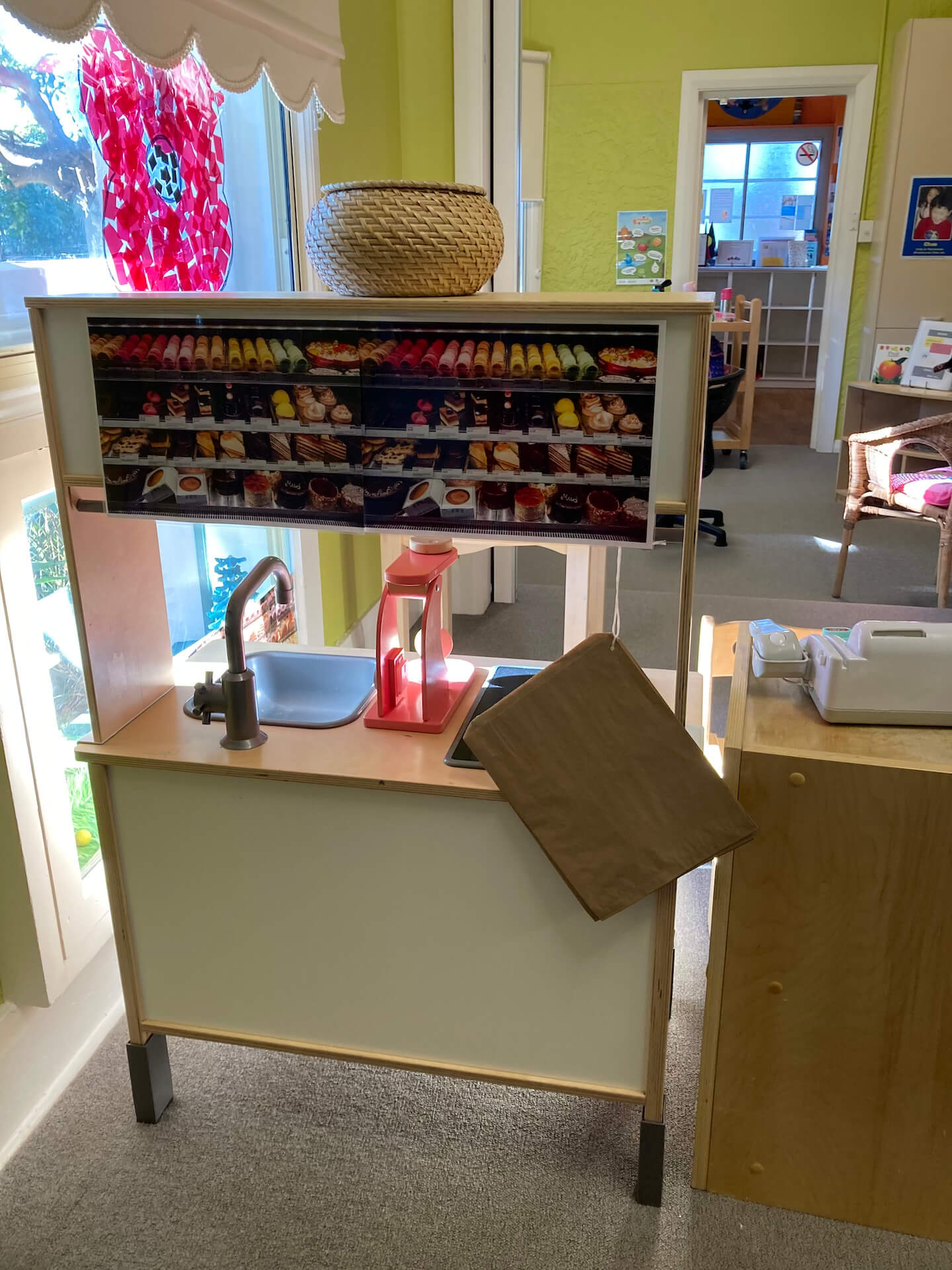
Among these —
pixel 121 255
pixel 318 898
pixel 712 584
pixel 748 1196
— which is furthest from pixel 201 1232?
pixel 712 584

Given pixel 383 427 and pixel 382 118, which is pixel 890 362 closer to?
pixel 382 118

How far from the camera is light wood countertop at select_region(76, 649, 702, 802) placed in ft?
4.60

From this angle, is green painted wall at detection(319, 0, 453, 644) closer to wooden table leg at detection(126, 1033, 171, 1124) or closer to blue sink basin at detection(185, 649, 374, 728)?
blue sink basin at detection(185, 649, 374, 728)

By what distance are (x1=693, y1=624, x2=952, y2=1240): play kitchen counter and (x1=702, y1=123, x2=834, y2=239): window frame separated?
26.4 feet

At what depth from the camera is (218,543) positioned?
93.7 inches

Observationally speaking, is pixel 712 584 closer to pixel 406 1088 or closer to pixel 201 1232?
pixel 406 1088

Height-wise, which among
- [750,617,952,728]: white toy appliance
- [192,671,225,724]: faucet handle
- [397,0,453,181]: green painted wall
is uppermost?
[397,0,453,181]: green painted wall

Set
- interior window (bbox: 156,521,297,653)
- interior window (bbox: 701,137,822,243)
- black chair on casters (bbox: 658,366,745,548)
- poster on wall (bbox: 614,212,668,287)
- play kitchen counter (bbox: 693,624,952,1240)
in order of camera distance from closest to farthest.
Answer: play kitchen counter (bbox: 693,624,952,1240) < interior window (bbox: 156,521,297,653) < black chair on casters (bbox: 658,366,745,548) < poster on wall (bbox: 614,212,668,287) < interior window (bbox: 701,137,822,243)

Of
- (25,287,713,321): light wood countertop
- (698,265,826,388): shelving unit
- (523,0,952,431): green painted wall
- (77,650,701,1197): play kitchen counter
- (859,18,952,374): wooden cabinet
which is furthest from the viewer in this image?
(698,265,826,388): shelving unit

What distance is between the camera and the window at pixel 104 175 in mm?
1549

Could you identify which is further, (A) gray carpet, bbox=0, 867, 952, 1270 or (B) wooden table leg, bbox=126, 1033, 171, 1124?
(B) wooden table leg, bbox=126, 1033, 171, 1124

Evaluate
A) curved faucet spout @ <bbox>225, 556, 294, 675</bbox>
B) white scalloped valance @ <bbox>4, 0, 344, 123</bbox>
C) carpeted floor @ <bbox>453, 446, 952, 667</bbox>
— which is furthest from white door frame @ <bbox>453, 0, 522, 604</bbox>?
curved faucet spout @ <bbox>225, 556, 294, 675</bbox>

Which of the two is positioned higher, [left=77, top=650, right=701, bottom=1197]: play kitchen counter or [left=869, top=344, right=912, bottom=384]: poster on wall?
[left=869, top=344, right=912, bottom=384]: poster on wall

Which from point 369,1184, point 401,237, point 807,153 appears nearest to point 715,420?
point 401,237
